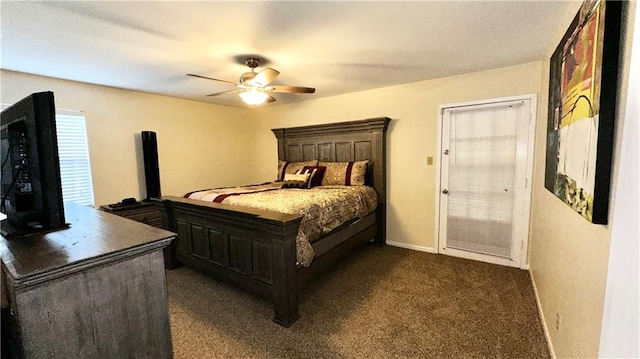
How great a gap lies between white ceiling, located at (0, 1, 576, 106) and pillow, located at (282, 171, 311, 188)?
1.32m

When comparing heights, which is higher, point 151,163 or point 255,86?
point 255,86

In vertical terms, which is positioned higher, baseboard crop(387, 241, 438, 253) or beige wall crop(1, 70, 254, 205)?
beige wall crop(1, 70, 254, 205)

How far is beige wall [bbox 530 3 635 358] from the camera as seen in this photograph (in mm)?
1007

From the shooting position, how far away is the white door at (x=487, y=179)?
295 cm

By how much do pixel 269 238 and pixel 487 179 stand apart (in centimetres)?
269

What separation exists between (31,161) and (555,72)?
3075 millimetres

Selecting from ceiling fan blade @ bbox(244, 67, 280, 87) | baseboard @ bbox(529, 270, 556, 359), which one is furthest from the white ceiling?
baseboard @ bbox(529, 270, 556, 359)

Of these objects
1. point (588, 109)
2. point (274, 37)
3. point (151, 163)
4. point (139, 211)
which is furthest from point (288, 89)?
point (139, 211)

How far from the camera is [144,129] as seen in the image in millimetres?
3801

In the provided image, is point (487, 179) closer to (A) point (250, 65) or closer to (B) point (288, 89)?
(B) point (288, 89)

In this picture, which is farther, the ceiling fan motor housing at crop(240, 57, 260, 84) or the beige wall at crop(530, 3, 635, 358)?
the ceiling fan motor housing at crop(240, 57, 260, 84)

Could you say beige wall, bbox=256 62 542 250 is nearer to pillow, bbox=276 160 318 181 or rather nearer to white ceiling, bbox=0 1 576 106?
white ceiling, bbox=0 1 576 106

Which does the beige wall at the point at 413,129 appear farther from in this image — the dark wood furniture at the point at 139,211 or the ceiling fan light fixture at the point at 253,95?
the dark wood furniture at the point at 139,211

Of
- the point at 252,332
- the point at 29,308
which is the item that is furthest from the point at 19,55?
the point at 252,332
